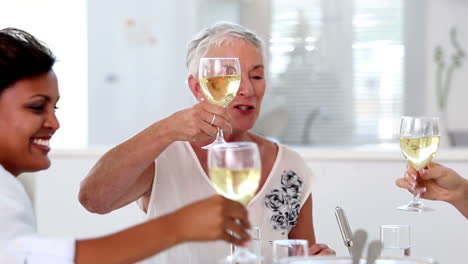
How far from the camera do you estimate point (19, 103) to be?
141cm

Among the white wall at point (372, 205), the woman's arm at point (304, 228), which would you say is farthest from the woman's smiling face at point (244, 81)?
the white wall at point (372, 205)

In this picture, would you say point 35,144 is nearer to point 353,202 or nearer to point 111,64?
point 353,202

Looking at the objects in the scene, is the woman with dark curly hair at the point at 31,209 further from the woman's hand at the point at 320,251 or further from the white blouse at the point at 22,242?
the woman's hand at the point at 320,251

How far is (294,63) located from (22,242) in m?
4.39

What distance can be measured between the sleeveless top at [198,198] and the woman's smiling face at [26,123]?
67cm

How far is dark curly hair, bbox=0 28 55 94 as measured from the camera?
4.59ft

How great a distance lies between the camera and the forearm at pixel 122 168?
187cm

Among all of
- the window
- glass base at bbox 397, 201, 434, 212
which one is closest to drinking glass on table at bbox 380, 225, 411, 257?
glass base at bbox 397, 201, 434, 212

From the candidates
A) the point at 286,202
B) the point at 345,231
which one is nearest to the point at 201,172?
the point at 286,202

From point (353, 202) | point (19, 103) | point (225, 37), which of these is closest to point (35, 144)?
point (19, 103)

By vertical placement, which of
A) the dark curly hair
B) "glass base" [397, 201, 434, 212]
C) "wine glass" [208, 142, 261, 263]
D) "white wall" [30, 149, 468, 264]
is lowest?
"white wall" [30, 149, 468, 264]

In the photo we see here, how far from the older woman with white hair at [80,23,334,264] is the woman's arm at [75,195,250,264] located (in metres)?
0.65

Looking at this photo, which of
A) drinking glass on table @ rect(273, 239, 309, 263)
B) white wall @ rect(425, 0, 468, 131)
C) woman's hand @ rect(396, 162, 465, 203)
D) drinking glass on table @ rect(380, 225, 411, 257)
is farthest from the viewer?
white wall @ rect(425, 0, 468, 131)

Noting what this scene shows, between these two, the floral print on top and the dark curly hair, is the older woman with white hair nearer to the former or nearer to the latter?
the floral print on top
